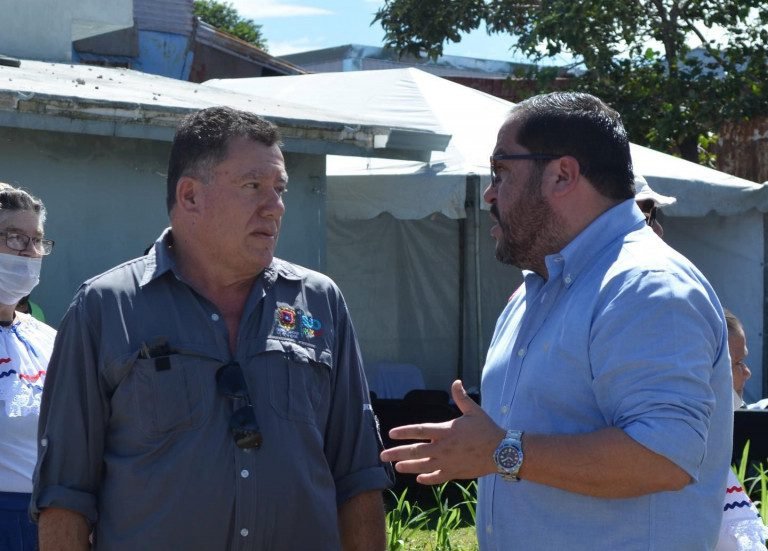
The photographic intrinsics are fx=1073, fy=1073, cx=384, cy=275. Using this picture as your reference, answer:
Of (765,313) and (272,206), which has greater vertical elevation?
(272,206)

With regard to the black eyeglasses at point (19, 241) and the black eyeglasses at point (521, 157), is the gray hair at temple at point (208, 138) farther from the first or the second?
the black eyeglasses at point (19, 241)

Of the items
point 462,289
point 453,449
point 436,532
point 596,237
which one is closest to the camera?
point 453,449

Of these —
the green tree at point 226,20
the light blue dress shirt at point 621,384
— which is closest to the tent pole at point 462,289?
the light blue dress shirt at point 621,384

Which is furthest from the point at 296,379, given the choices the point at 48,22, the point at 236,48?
the point at 236,48

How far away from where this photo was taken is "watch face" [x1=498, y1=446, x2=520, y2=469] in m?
2.34

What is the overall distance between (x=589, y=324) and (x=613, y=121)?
544 mm

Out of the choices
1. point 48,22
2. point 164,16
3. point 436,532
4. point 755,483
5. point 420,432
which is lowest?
point 436,532

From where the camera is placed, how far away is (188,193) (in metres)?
2.92

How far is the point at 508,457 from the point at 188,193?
3.83ft

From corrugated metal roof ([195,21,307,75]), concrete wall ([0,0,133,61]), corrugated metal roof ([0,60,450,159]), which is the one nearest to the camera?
corrugated metal roof ([0,60,450,159])

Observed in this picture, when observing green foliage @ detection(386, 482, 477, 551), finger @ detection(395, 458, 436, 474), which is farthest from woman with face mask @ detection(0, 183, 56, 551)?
green foliage @ detection(386, 482, 477, 551)

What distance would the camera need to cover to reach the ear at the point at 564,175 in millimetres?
2574

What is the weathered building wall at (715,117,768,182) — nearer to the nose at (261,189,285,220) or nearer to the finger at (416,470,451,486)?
the nose at (261,189,285,220)

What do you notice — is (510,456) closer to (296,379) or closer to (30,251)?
(296,379)
